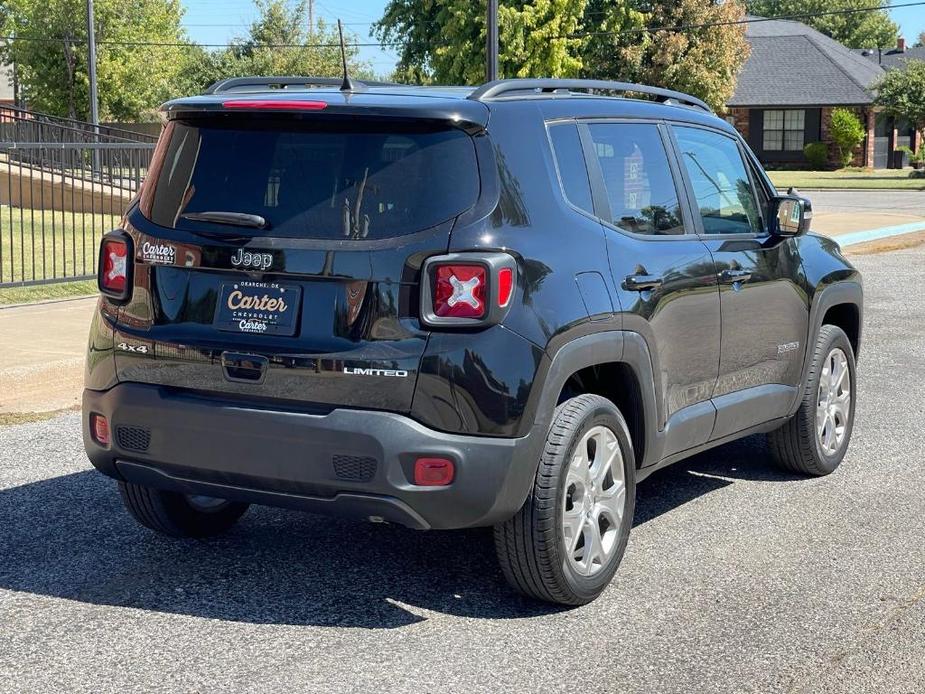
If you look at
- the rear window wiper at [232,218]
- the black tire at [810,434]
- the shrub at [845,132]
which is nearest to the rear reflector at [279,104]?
the rear window wiper at [232,218]

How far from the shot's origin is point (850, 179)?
53.2 m

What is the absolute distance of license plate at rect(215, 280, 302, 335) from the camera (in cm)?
461

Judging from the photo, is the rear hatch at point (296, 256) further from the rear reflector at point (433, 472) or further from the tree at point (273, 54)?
the tree at point (273, 54)

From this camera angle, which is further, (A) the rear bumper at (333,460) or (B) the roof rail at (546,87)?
(B) the roof rail at (546,87)

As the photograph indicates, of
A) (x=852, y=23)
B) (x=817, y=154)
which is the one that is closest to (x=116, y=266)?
(x=817, y=154)

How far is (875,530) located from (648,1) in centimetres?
5358

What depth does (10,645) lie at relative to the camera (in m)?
4.49

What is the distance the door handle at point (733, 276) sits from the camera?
19.2 feet

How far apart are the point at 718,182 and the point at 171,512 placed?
287 centimetres

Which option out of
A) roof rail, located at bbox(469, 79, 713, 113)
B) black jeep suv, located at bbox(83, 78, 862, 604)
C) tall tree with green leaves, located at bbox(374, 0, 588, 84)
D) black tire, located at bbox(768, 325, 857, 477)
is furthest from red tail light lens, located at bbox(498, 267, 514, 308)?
tall tree with green leaves, located at bbox(374, 0, 588, 84)

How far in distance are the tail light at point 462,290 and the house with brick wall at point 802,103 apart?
197 feet

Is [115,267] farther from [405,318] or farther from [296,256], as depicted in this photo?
[405,318]

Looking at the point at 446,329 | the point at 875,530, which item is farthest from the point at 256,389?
the point at 875,530

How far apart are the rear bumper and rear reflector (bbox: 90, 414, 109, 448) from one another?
247mm
